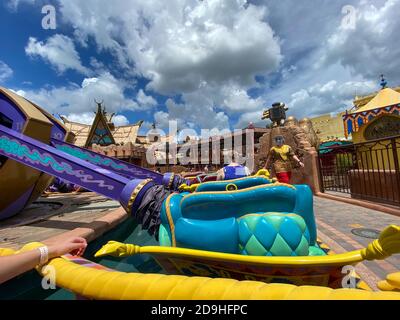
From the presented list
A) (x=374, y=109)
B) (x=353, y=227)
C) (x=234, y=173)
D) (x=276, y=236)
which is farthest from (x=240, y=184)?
(x=374, y=109)

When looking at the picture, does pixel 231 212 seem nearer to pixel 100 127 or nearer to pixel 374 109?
pixel 374 109

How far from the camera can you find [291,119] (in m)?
12.8

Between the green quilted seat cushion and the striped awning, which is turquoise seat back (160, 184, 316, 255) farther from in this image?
the striped awning

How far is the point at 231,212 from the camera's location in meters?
1.82

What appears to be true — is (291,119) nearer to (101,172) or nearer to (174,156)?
(101,172)

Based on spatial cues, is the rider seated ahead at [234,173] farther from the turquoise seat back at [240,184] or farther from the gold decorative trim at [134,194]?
the gold decorative trim at [134,194]

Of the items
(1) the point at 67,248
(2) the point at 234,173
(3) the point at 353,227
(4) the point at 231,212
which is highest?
(2) the point at 234,173

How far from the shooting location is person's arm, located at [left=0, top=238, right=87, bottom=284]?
1.12m

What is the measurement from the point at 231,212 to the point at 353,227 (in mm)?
2834

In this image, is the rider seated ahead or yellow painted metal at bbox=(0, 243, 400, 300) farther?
the rider seated ahead

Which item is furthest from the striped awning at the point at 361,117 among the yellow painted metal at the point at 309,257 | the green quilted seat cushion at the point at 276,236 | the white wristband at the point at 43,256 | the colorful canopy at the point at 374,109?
the white wristband at the point at 43,256

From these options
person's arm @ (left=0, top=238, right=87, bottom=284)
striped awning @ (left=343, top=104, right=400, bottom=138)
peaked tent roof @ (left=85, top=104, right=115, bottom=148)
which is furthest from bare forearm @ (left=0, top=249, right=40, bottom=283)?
peaked tent roof @ (left=85, top=104, right=115, bottom=148)
